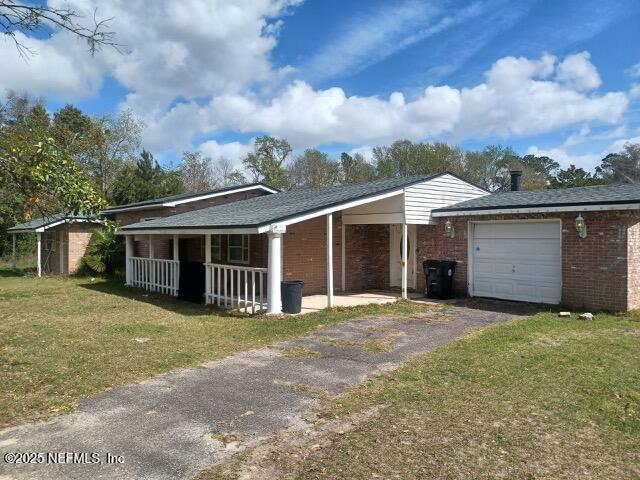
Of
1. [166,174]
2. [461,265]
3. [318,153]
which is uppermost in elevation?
[318,153]

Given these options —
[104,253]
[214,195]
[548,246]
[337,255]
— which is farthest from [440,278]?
[104,253]

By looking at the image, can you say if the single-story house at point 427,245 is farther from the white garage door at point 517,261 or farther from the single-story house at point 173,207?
the single-story house at point 173,207

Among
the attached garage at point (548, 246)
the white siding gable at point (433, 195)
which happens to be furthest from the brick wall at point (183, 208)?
the white siding gable at point (433, 195)

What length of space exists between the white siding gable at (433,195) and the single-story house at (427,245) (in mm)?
31

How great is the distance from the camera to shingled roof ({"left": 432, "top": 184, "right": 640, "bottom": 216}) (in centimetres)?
1052

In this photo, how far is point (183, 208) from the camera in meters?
19.4

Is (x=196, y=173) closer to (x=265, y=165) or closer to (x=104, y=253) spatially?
(x=265, y=165)

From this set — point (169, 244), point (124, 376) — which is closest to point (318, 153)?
point (169, 244)

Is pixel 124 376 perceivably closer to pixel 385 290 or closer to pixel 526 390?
pixel 526 390

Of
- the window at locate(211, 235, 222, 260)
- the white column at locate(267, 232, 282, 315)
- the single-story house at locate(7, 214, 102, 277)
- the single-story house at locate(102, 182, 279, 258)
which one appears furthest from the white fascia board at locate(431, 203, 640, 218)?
the single-story house at locate(7, 214, 102, 277)

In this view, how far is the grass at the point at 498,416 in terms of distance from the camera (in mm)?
3871

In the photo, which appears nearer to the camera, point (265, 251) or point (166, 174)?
point (265, 251)

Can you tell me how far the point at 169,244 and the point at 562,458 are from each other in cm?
1740

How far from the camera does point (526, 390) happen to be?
574cm
